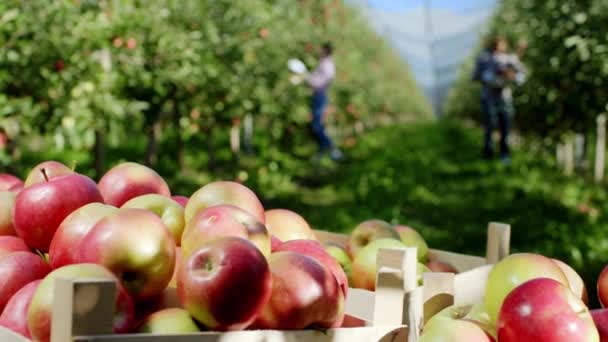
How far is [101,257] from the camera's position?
1.77 metres

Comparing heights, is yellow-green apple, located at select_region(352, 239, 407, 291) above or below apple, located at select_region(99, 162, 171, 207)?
below

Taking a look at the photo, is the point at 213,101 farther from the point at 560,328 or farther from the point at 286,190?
the point at 560,328

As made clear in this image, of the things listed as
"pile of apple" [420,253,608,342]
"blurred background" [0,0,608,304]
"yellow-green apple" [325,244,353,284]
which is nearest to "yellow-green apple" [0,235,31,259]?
"yellow-green apple" [325,244,353,284]

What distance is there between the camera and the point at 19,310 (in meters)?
1.77

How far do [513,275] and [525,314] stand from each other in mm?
319

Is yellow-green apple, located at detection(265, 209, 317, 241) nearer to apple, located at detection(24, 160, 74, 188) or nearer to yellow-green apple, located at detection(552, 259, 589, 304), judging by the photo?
apple, located at detection(24, 160, 74, 188)

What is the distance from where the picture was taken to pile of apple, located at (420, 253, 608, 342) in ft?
6.06

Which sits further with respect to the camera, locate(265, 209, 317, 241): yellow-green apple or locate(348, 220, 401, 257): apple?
locate(348, 220, 401, 257): apple

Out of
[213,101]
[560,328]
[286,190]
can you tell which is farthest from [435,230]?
[560,328]

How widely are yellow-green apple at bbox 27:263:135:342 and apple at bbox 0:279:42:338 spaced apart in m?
0.06

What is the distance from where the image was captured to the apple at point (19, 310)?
5.74 feet

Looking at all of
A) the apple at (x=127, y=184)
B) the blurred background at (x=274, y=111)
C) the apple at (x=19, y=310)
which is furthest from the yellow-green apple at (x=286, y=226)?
the blurred background at (x=274, y=111)

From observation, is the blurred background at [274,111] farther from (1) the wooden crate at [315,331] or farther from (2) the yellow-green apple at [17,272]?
(1) the wooden crate at [315,331]

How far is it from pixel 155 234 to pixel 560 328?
3.00 feet
